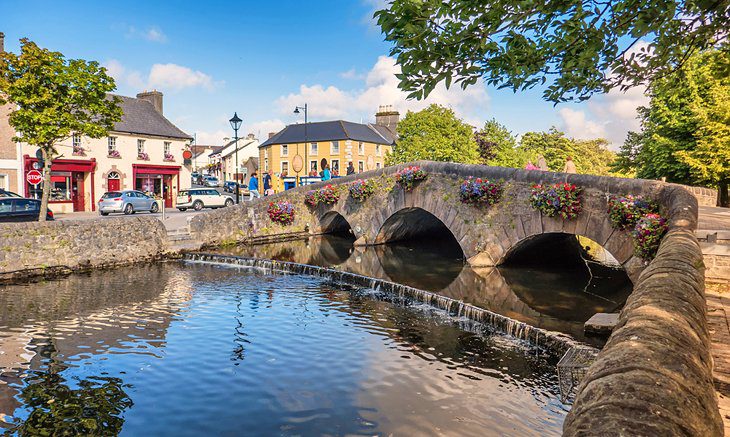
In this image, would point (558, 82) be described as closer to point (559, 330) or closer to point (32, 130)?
point (559, 330)

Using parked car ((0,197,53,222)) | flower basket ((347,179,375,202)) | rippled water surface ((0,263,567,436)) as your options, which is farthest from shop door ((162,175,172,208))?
rippled water surface ((0,263,567,436))

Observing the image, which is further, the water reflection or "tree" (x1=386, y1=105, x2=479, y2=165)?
"tree" (x1=386, y1=105, x2=479, y2=165)

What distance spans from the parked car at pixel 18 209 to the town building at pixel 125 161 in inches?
441

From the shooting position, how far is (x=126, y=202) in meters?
29.2

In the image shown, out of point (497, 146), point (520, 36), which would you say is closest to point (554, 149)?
point (497, 146)

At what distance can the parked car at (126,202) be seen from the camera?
28625 mm

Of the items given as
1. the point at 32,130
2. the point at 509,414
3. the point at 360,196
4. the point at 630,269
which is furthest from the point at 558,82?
the point at 32,130

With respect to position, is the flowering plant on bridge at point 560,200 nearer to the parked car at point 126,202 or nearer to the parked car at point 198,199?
the parked car at point 126,202

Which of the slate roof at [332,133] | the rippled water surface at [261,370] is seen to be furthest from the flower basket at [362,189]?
the slate roof at [332,133]

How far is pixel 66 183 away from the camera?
104ft

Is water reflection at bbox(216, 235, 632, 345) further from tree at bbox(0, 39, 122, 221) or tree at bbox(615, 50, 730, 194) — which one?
tree at bbox(615, 50, 730, 194)

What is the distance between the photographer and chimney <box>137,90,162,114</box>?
130 ft

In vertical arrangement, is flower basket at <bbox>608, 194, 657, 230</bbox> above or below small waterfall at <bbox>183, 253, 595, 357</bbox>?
above

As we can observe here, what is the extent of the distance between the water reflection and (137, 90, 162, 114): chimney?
79.5ft
